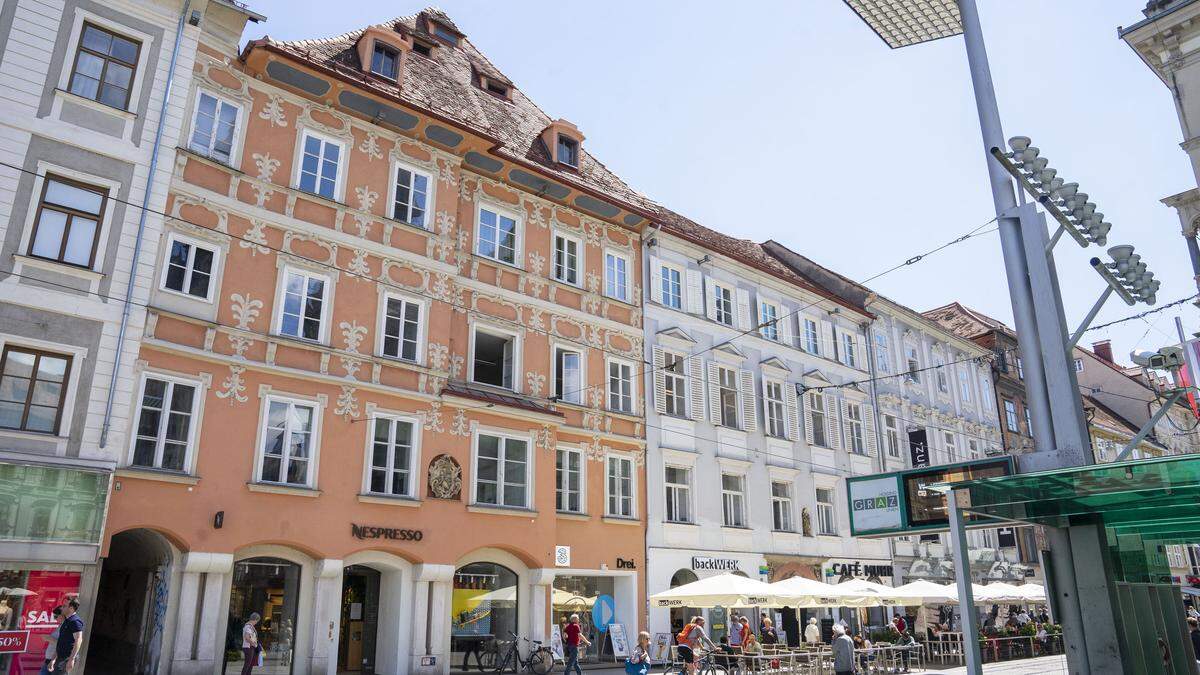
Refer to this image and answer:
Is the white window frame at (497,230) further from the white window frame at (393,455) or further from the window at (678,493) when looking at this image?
the window at (678,493)

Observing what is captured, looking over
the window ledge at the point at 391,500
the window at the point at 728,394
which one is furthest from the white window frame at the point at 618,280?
the window ledge at the point at 391,500

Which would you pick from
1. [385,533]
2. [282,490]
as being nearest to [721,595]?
[385,533]

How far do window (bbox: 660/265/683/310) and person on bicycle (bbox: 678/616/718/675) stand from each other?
11.0 m

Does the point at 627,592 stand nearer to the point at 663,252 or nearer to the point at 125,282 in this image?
the point at 663,252

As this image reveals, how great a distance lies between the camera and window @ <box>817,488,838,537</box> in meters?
30.8

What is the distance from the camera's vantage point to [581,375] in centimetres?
2420

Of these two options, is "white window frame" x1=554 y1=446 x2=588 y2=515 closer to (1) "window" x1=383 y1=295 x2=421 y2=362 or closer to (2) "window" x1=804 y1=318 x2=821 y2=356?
(1) "window" x1=383 y1=295 x2=421 y2=362

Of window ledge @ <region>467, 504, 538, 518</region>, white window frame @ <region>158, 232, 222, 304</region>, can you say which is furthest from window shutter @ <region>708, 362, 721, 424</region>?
white window frame @ <region>158, 232, 222, 304</region>

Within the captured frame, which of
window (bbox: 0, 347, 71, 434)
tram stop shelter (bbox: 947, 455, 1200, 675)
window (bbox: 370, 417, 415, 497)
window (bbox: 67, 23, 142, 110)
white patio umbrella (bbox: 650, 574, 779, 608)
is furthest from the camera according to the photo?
white patio umbrella (bbox: 650, 574, 779, 608)

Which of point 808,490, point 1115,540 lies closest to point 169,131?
point 1115,540

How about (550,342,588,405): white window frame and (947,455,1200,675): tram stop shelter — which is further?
(550,342,588,405): white window frame

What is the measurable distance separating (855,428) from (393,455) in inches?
818

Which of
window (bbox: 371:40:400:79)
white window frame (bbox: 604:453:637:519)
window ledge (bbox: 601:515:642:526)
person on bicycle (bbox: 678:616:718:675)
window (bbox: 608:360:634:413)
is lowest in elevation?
person on bicycle (bbox: 678:616:718:675)

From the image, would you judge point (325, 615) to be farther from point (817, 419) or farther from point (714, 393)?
point (817, 419)
